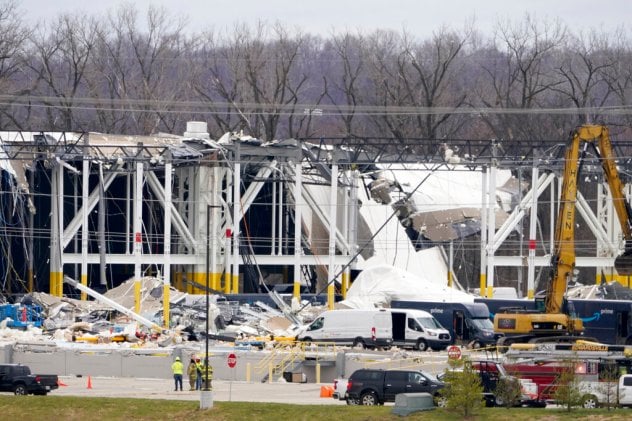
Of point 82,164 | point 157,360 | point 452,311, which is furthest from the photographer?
point 82,164

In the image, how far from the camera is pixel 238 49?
12838 centimetres

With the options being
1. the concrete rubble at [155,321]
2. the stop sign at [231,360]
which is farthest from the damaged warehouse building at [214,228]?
the stop sign at [231,360]

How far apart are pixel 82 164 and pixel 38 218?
450 cm

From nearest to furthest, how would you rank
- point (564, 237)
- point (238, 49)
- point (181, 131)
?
point (564, 237), point (181, 131), point (238, 49)

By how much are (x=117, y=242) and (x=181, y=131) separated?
119 feet

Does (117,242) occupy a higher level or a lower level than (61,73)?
lower

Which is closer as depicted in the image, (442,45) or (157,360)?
(157,360)

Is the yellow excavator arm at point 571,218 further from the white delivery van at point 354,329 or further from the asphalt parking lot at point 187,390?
the asphalt parking lot at point 187,390

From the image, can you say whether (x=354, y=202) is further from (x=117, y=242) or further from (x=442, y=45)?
(x=442, y=45)

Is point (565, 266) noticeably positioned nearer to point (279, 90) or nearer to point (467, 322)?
point (467, 322)

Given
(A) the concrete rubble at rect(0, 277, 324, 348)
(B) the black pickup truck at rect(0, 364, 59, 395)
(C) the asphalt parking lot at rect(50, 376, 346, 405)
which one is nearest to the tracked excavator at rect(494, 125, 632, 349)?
(C) the asphalt parking lot at rect(50, 376, 346, 405)

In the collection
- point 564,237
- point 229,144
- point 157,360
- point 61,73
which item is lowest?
point 157,360

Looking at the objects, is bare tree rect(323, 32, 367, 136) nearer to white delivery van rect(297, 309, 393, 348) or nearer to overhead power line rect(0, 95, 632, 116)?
overhead power line rect(0, 95, 632, 116)

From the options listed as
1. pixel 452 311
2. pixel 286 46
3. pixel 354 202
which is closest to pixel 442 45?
pixel 286 46
